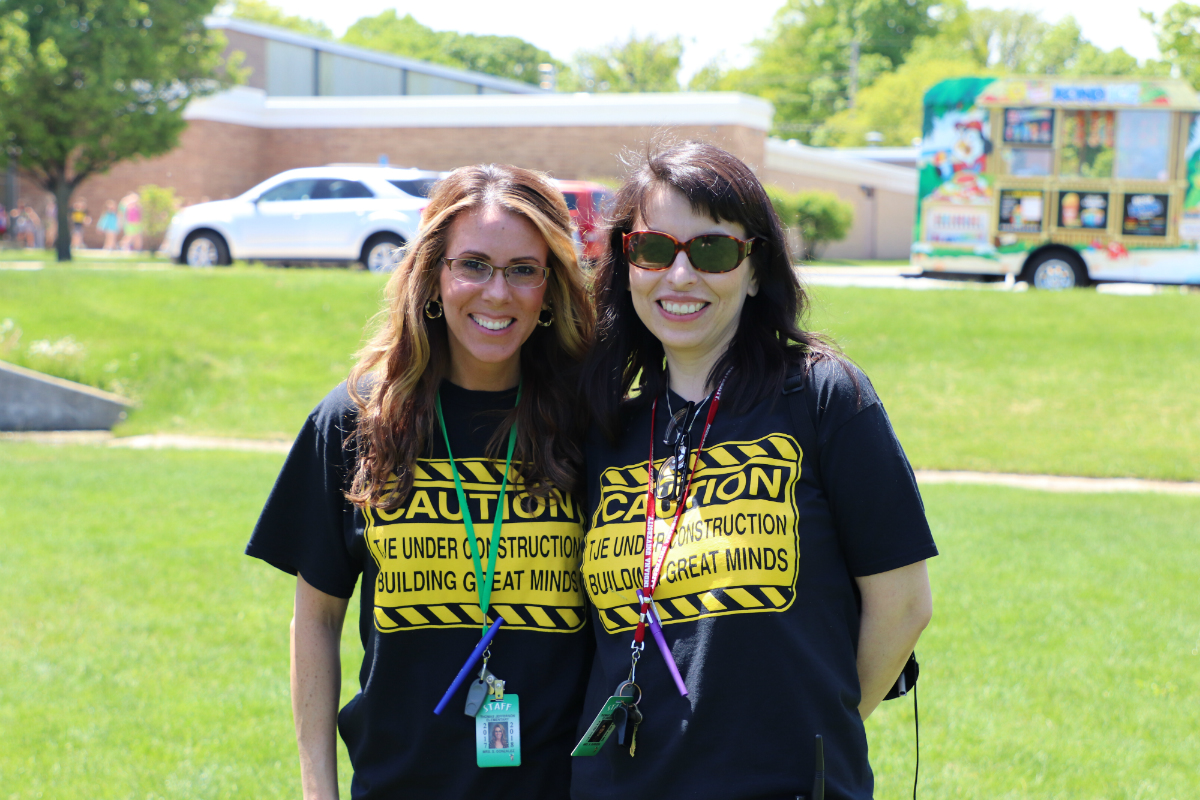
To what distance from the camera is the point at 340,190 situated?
8.00 metres

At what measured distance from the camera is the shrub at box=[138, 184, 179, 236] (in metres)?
26.5

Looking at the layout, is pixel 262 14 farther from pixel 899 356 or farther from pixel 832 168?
pixel 899 356

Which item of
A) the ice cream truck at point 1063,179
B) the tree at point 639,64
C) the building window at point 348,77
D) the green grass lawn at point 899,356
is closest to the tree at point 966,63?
the tree at point 639,64

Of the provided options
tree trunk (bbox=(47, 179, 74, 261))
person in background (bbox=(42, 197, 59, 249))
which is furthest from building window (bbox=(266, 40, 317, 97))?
tree trunk (bbox=(47, 179, 74, 261))

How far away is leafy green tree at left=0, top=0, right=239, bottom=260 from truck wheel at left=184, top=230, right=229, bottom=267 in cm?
626

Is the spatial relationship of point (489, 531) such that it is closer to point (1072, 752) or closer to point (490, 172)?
point (490, 172)

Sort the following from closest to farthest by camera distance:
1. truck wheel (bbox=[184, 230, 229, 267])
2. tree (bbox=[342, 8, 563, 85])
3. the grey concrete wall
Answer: the grey concrete wall, truck wheel (bbox=[184, 230, 229, 267]), tree (bbox=[342, 8, 563, 85])

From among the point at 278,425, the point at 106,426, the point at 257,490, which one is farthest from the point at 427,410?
the point at 106,426

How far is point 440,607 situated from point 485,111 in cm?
2746

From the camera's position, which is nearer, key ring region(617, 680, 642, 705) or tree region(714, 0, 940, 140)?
key ring region(617, 680, 642, 705)

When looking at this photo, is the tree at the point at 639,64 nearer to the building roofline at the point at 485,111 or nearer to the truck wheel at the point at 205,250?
the building roofline at the point at 485,111

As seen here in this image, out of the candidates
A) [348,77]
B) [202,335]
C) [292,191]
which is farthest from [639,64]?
[292,191]

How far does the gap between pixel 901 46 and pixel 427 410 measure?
75.7 meters

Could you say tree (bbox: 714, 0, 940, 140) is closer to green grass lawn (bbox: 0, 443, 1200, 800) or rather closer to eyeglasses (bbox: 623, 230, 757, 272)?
green grass lawn (bbox: 0, 443, 1200, 800)
